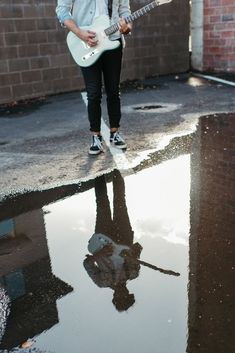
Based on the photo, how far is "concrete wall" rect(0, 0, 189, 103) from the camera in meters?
8.25

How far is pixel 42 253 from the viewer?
114 inches

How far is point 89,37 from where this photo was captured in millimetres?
4469

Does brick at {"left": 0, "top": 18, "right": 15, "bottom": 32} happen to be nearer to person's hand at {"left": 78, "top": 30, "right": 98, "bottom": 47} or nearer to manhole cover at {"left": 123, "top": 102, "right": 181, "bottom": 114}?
manhole cover at {"left": 123, "top": 102, "right": 181, "bottom": 114}

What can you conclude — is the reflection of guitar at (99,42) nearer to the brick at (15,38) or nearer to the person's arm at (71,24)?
the person's arm at (71,24)

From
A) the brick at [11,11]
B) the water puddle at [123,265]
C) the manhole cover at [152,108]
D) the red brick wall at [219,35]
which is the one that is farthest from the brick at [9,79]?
the red brick wall at [219,35]

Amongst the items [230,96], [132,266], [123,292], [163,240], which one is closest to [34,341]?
[123,292]

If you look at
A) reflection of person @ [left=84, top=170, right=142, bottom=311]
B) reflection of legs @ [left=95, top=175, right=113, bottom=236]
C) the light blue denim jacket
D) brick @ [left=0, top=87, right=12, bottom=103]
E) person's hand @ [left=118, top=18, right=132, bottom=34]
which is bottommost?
reflection of person @ [left=84, top=170, right=142, bottom=311]

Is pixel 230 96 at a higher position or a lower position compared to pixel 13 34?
lower

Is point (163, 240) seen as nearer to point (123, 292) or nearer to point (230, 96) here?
point (123, 292)

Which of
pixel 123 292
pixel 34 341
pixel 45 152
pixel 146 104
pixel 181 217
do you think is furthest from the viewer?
pixel 146 104

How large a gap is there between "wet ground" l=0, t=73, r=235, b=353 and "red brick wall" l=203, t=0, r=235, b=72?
6211 millimetres

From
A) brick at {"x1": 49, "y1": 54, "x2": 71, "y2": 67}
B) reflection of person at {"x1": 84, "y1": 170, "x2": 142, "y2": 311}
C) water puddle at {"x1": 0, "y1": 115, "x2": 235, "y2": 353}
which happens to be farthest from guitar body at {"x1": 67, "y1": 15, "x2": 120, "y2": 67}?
brick at {"x1": 49, "y1": 54, "x2": 71, "y2": 67}

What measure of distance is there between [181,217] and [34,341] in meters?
1.58

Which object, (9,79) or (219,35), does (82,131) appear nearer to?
(9,79)
